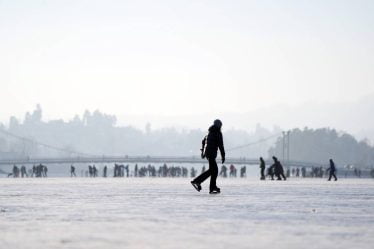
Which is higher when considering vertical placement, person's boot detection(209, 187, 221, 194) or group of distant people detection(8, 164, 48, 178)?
group of distant people detection(8, 164, 48, 178)

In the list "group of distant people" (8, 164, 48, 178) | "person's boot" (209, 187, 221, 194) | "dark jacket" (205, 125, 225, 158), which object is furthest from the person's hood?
"group of distant people" (8, 164, 48, 178)

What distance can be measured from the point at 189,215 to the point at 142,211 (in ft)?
3.47

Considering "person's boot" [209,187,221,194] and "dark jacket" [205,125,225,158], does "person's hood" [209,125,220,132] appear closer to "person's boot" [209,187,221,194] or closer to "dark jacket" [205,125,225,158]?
"dark jacket" [205,125,225,158]

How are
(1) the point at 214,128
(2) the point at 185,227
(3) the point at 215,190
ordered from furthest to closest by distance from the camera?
(3) the point at 215,190 < (1) the point at 214,128 < (2) the point at 185,227

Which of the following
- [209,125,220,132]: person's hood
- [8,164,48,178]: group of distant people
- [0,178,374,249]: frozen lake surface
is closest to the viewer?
[0,178,374,249]: frozen lake surface

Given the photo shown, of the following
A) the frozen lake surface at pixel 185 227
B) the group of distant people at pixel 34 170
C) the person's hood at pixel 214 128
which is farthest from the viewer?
the group of distant people at pixel 34 170

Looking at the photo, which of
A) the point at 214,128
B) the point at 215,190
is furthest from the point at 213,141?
the point at 215,190

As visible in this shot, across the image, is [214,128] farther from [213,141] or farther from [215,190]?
[215,190]

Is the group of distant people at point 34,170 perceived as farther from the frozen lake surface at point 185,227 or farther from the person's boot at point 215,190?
the frozen lake surface at point 185,227

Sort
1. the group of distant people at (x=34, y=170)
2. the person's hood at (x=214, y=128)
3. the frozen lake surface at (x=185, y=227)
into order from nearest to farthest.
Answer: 1. the frozen lake surface at (x=185, y=227)
2. the person's hood at (x=214, y=128)
3. the group of distant people at (x=34, y=170)

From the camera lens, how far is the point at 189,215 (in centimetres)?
895

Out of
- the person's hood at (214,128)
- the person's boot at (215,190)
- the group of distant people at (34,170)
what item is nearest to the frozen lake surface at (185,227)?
the person's boot at (215,190)

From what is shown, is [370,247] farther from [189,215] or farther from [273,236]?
[189,215]

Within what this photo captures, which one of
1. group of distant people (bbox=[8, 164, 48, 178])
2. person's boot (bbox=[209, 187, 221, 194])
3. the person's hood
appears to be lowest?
person's boot (bbox=[209, 187, 221, 194])
